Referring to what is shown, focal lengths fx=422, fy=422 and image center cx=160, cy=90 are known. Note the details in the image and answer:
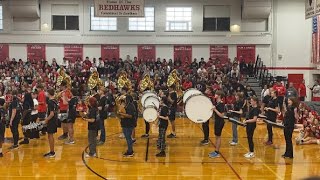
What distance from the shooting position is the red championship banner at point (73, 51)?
2995 cm

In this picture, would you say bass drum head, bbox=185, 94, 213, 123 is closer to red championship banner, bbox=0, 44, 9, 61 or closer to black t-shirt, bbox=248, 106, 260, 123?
black t-shirt, bbox=248, 106, 260, 123

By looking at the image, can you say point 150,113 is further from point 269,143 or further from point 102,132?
point 269,143

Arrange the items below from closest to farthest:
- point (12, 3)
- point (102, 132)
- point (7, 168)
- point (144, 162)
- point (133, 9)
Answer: point (7, 168)
point (144, 162)
point (102, 132)
point (133, 9)
point (12, 3)

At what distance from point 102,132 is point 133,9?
11730 millimetres

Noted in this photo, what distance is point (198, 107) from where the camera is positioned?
11219 mm

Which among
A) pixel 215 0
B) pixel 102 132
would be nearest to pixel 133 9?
pixel 215 0

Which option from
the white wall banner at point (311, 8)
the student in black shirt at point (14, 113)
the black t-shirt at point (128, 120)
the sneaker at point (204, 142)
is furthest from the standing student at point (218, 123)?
the white wall banner at point (311, 8)

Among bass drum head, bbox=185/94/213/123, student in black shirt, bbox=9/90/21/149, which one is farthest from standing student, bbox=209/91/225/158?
student in black shirt, bbox=9/90/21/149

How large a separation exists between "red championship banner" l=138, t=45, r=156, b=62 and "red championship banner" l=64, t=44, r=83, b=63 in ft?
13.8

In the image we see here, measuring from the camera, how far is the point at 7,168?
34.4 ft

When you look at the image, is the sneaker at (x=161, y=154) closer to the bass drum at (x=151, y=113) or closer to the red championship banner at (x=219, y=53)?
the bass drum at (x=151, y=113)

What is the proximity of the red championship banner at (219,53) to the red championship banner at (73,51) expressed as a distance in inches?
369

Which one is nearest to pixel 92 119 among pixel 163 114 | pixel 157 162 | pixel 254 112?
pixel 163 114

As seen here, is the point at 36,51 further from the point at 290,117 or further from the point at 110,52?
the point at 290,117
